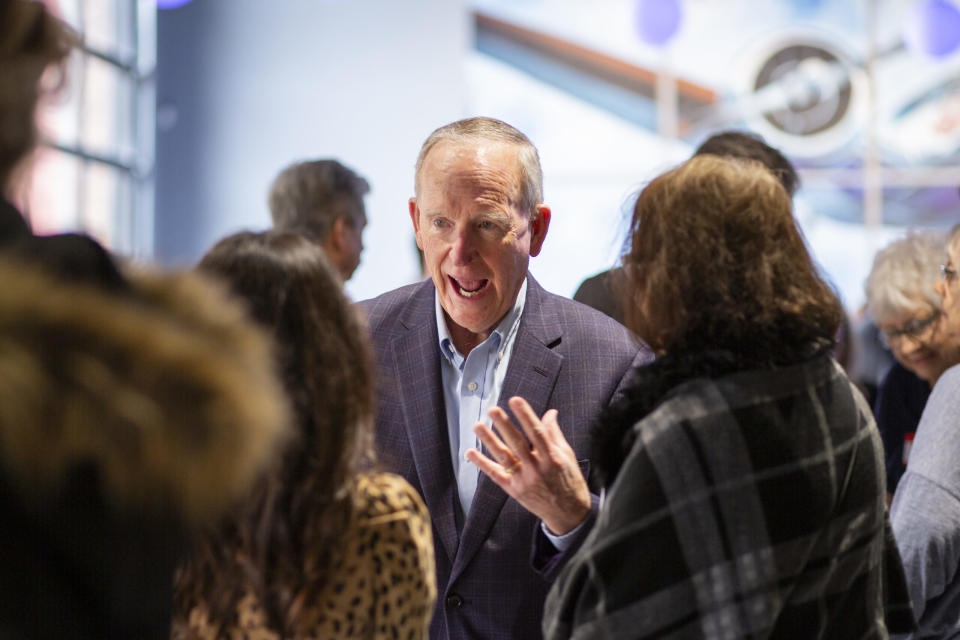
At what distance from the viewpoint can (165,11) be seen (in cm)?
1145

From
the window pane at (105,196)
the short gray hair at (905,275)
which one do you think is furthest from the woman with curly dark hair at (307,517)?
the window pane at (105,196)

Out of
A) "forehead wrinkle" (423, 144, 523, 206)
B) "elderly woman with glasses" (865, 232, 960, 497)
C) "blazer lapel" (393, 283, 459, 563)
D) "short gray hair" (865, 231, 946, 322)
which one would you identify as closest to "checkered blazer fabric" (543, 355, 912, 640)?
"blazer lapel" (393, 283, 459, 563)

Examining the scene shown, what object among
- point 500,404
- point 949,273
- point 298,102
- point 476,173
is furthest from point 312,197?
point 298,102

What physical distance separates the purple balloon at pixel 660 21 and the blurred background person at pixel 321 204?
6792 millimetres

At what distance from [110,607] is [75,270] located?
31 centimetres

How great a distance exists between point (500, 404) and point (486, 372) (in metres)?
0.12

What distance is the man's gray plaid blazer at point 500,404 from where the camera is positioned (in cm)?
199

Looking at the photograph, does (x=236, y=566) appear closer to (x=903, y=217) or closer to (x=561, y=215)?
(x=561, y=215)

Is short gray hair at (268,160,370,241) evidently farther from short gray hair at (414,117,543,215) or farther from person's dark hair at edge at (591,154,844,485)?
person's dark hair at edge at (591,154,844,485)

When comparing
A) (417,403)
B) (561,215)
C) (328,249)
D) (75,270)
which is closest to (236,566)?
(75,270)

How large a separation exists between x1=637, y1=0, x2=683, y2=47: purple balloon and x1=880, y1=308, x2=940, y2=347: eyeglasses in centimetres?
722

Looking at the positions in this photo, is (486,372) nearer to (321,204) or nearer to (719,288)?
(719,288)

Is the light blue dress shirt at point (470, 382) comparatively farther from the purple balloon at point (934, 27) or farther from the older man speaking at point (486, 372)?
the purple balloon at point (934, 27)

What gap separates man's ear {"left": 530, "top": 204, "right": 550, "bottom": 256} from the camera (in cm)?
246
